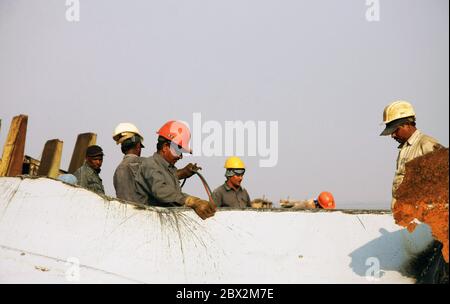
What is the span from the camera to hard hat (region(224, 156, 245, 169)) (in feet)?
25.5

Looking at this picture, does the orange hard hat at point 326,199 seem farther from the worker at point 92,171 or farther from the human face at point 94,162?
the human face at point 94,162

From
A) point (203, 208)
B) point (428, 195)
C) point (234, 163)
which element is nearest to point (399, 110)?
point (428, 195)

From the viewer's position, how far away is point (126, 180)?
4.87 meters

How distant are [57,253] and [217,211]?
140 cm

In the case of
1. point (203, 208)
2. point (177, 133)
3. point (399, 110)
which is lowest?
point (203, 208)

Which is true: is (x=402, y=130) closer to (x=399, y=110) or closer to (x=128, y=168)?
(x=399, y=110)

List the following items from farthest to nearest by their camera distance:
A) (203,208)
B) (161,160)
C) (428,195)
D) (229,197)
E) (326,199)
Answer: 1. (326,199)
2. (229,197)
3. (161,160)
4. (203,208)
5. (428,195)

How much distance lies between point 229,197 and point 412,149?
3.58 m

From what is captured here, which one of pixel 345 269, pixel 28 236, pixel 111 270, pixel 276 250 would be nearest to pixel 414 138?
pixel 345 269

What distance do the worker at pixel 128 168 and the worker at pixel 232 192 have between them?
1837 millimetres

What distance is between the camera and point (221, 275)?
3834 mm

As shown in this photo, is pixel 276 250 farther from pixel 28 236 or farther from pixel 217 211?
pixel 28 236

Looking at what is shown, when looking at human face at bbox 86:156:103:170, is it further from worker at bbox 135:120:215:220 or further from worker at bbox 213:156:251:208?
worker at bbox 213:156:251:208

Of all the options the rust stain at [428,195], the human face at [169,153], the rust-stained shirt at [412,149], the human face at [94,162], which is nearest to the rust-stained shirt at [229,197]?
the human face at [94,162]
